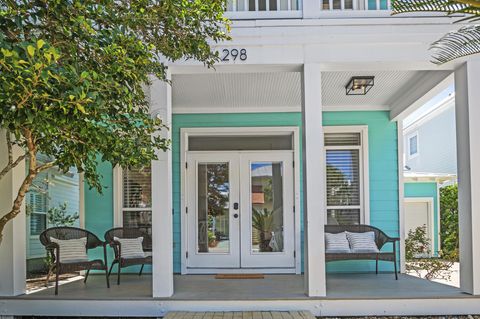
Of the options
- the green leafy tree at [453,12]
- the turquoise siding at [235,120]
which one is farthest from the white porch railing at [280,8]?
the turquoise siding at [235,120]

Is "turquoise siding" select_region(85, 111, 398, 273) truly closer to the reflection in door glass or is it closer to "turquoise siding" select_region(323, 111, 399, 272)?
"turquoise siding" select_region(323, 111, 399, 272)

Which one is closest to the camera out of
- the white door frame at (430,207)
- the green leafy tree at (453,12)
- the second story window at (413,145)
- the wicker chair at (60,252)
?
the green leafy tree at (453,12)

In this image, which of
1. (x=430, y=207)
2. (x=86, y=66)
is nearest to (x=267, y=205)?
(x=86, y=66)

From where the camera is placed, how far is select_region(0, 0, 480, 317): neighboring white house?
17.7 feet

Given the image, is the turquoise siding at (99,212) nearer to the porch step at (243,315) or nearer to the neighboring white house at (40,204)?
the neighboring white house at (40,204)

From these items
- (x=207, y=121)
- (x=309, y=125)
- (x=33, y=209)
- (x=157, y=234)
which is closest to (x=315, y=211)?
(x=309, y=125)

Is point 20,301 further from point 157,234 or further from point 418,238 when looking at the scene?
point 418,238

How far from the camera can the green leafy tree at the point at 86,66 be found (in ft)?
9.24

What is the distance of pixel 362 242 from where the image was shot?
7.26m

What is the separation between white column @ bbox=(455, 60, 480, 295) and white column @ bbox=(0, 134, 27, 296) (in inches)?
187

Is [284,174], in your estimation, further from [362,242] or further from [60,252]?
[60,252]

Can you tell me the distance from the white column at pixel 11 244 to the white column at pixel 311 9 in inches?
138

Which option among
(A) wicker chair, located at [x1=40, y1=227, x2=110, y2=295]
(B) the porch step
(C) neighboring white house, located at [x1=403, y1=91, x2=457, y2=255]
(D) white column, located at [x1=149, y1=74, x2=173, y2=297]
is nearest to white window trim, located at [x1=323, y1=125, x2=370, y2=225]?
(C) neighboring white house, located at [x1=403, y1=91, x2=457, y2=255]

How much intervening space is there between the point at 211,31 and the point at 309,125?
1.59 meters
